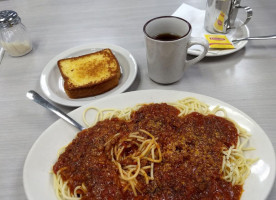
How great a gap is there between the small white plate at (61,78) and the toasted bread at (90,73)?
0.16ft

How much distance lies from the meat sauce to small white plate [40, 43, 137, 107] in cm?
30

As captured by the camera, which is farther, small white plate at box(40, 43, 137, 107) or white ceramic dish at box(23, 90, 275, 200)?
small white plate at box(40, 43, 137, 107)

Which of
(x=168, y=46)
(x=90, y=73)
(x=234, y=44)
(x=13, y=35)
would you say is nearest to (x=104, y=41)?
(x=90, y=73)

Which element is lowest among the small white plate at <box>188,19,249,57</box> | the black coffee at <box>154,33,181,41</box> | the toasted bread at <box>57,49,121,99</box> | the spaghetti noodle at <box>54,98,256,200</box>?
the spaghetti noodle at <box>54,98,256,200</box>

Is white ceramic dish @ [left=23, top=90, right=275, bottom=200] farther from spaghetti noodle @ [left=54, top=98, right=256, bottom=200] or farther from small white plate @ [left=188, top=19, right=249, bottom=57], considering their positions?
small white plate @ [left=188, top=19, right=249, bottom=57]

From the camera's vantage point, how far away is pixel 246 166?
3.96 ft

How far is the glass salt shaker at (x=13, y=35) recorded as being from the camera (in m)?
1.97

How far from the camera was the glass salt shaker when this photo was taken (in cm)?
197

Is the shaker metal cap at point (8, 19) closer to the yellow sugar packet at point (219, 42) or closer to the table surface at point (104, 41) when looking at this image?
the table surface at point (104, 41)

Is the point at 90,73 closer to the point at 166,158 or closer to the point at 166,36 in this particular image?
the point at 166,36

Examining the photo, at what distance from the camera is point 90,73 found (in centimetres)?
181

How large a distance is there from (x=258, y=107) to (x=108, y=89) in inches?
40.4

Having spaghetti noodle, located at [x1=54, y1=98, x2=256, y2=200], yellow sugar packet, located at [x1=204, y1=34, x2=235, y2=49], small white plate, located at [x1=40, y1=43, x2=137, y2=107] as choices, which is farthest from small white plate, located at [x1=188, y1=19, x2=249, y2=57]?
spaghetti noodle, located at [x1=54, y1=98, x2=256, y2=200]

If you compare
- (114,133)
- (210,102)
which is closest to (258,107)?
(210,102)
